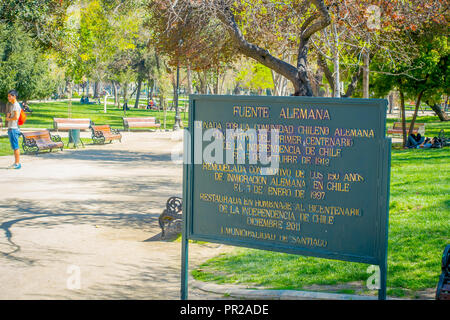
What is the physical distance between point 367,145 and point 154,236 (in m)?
5.27

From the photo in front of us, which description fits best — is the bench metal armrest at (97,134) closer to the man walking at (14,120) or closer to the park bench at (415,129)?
the man walking at (14,120)

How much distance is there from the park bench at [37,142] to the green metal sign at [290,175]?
16.0 meters

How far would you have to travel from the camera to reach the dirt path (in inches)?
263

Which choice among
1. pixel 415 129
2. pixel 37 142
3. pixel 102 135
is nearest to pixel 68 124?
pixel 102 135

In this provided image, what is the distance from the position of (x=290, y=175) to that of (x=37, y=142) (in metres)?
17.2

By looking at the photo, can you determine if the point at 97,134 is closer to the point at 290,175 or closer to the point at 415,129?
the point at 415,129

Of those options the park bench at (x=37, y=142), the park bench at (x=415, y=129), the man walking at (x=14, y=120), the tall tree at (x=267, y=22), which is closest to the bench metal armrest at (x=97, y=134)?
the park bench at (x=37, y=142)

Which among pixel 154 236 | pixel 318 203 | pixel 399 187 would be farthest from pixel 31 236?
pixel 399 187

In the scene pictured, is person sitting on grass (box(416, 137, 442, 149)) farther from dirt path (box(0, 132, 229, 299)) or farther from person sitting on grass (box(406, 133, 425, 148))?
dirt path (box(0, 132, 229, 299))

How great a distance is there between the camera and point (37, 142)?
20703 mm

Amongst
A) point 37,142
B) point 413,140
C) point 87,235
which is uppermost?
point 413,140

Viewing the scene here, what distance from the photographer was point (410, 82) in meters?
24.3

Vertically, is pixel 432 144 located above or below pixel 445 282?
above

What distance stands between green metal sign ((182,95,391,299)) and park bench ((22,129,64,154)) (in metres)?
16.0
